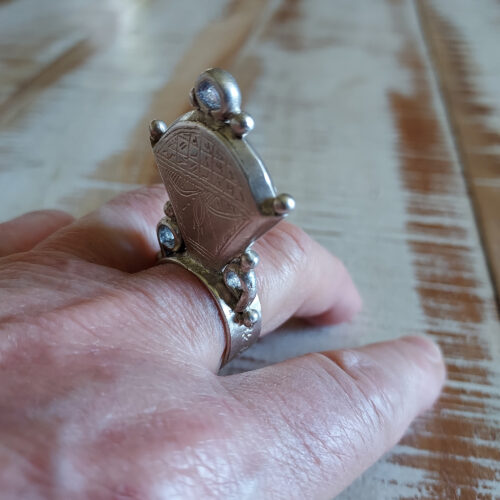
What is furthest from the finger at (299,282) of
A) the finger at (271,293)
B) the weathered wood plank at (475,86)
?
the weathered wood plank at (475,86)

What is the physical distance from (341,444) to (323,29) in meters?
1.49

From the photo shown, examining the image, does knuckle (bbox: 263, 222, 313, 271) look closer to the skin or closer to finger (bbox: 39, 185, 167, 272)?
the skin

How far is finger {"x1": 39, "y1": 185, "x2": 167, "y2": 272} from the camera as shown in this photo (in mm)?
635

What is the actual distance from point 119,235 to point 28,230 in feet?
0.53

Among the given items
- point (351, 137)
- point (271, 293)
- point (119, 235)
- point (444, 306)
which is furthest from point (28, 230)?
point (351, 137)

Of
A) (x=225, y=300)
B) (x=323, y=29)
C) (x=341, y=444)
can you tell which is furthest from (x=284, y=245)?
(x=323, y=29)

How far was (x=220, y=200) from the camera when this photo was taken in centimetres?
51

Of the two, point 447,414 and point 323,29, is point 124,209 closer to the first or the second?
point 447,414

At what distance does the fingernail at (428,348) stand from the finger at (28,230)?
0.49 m

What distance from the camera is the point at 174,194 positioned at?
1.88 ft

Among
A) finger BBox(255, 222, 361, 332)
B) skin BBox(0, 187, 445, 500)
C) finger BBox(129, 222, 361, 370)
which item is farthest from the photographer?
finger BBox(255, 222, 361, 332)

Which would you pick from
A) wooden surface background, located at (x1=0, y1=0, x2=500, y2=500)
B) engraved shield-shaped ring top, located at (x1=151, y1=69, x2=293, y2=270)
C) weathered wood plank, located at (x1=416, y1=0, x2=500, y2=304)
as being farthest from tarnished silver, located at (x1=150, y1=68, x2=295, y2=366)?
weathered wood plank, located at (x1=416, y1=0, x2=500, y2=304)

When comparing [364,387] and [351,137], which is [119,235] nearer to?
[364,387]

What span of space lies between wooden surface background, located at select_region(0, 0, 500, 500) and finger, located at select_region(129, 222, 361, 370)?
55mm
